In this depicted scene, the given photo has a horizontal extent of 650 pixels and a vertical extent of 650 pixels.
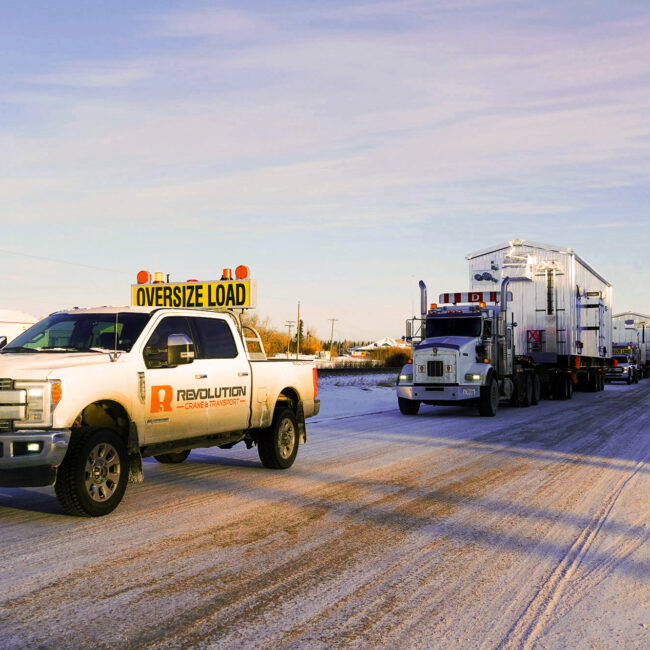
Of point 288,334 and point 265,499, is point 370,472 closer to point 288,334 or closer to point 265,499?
point 265,499

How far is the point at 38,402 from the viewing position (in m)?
6.79

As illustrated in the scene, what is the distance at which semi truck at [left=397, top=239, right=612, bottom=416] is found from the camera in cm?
1981

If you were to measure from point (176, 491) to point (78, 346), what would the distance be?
75.8 inches

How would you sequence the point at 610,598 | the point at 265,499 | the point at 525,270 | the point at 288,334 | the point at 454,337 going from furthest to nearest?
the point at 288,334 → the point at 525,270 → the point at 454,337 → the point at 265,499 → the point at 610,598

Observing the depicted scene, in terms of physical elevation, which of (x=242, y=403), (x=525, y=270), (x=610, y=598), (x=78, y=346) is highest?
(x=525, y=270)

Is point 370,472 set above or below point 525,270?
below

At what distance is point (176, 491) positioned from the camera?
8.54 metres

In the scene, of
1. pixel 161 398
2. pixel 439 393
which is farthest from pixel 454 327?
pixel 161 398

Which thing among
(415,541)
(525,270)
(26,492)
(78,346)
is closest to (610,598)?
(415,541)

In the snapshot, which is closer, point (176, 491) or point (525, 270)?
point (176, 491)

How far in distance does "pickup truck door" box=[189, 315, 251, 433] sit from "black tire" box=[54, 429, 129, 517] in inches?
61.8

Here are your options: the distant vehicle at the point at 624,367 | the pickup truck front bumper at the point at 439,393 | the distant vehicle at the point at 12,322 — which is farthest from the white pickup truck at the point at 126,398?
the distant vehicle at the point at 624,367

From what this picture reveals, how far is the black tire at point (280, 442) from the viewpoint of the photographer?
32.9 feet

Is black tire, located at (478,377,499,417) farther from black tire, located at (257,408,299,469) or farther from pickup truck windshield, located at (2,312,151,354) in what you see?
pickup truck windshield, located at (2,312,151,354)
